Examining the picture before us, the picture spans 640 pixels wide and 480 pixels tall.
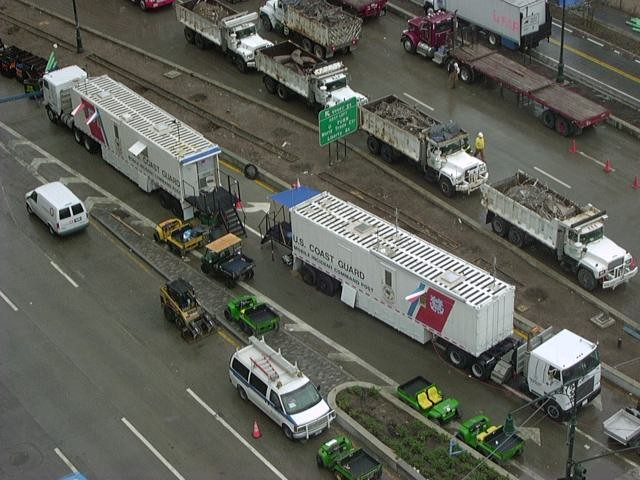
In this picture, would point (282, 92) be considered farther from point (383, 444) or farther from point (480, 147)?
point (383, 444)

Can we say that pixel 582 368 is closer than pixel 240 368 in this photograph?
Yes

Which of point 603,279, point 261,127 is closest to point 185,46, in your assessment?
point 261,127

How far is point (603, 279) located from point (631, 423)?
8.67 metres

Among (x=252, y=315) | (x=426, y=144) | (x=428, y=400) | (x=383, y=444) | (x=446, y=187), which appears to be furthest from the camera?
(x=426, y=144)

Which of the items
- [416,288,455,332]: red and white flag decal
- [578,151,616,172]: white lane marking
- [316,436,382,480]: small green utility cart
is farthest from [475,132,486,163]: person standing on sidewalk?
[316,436,382,480]: small green utility cart

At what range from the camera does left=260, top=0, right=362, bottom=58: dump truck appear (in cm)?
6309

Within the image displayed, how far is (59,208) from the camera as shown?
4856cm

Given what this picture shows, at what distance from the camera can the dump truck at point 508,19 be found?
62406 millimetres

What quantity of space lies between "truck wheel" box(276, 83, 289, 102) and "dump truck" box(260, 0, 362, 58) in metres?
4.50

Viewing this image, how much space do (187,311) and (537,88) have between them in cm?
2347

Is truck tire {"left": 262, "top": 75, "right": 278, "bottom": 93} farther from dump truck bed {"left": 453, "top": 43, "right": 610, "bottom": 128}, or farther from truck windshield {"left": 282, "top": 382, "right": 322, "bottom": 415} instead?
truck windshield {"left": 282, "top": 382, "right": 322, "bottom": 415}

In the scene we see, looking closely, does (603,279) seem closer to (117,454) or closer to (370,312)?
(370,312)

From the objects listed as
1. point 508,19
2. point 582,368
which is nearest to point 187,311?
point 582,368

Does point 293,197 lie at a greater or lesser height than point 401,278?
greater
